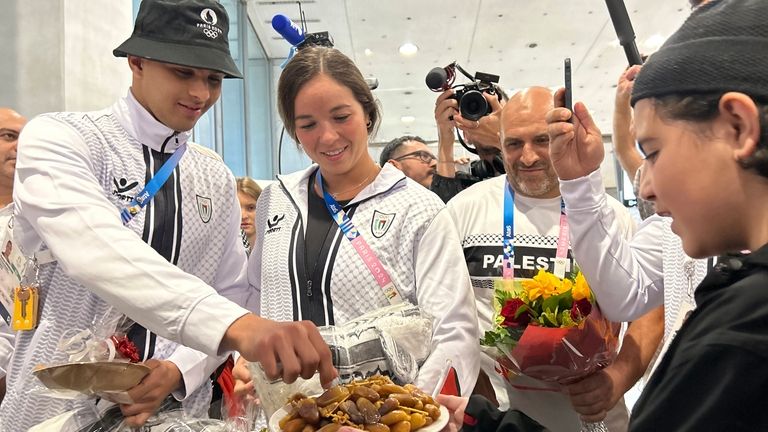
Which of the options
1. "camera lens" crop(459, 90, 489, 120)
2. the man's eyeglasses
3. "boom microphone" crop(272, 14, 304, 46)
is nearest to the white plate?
"boom microphone" crop(272, 14, 304, 46)

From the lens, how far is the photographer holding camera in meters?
2.54

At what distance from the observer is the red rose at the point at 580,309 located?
1467 millimetres

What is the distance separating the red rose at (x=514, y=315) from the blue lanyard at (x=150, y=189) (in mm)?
Answer: 855

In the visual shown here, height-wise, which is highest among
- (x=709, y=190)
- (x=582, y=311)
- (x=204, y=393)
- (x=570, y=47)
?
(x=570, y=47)

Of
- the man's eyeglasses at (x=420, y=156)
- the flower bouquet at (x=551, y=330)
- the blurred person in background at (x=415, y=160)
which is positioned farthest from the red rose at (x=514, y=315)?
the man's eyeglasses at (x=420, y=156)

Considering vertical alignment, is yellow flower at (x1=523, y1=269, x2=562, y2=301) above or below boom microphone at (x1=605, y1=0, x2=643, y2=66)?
below

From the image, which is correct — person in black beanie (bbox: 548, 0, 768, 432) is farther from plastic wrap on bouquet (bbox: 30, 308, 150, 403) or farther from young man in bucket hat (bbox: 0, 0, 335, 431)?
plastic wrap on bouquet (bbox: 30, 308, 150, 403)

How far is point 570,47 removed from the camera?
8531mm

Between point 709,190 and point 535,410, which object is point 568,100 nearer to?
point 709,190

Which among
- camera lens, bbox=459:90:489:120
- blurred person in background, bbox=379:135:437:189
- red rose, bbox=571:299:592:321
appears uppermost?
camera lens, bbox=459:90:489:120

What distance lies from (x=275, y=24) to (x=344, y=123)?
0.37 m

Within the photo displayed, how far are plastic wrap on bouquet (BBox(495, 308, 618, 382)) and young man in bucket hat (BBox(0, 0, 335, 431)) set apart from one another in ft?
2.05

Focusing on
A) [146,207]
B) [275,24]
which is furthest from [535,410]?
[275,24]

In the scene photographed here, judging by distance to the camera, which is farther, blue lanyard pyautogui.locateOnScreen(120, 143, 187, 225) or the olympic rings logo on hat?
the olympic rings logo on hat
